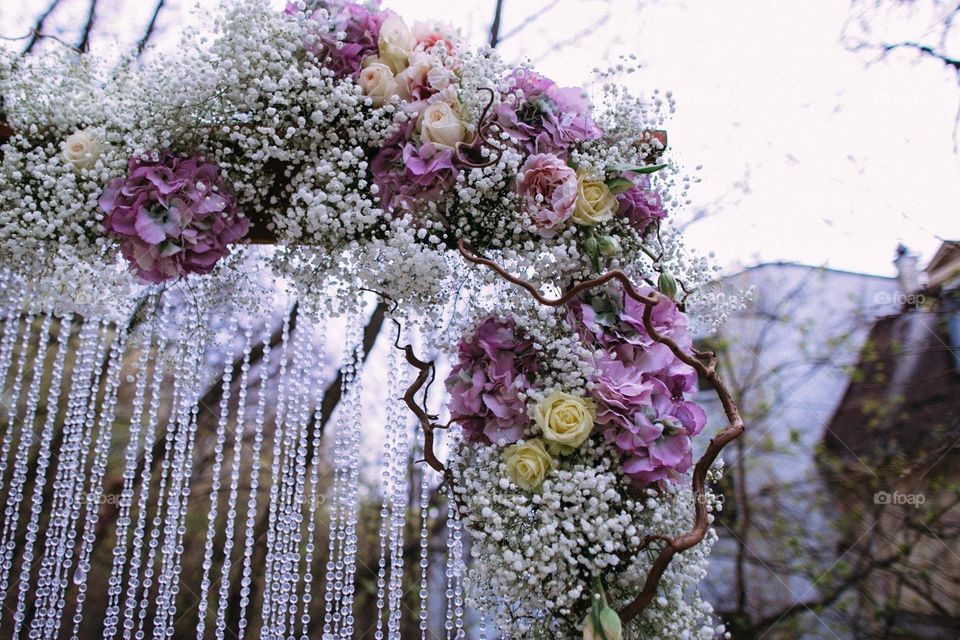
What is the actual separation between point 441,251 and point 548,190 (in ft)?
0.67

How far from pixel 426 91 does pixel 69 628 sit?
2.24m

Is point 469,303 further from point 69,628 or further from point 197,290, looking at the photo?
point 69,628

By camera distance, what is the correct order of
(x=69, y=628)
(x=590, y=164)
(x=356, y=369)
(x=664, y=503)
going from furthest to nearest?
(x=69, y=628), (x=356, y=369), (x=590, y=164), (x=664, y=503)

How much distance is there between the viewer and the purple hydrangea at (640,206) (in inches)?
49.5

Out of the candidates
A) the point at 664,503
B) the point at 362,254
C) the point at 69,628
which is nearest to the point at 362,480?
the point at 69,628

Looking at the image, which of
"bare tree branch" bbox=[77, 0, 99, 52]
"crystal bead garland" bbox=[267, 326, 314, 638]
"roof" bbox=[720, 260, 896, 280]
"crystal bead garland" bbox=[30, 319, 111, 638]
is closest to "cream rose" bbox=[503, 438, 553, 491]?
"crystal bead garland" bbox=[267, 326, 314, 638]

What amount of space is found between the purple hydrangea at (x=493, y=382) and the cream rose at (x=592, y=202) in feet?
0.70

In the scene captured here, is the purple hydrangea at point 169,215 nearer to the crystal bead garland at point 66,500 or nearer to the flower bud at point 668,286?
the crystal bead garland at point 66,500

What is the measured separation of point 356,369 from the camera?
142cm

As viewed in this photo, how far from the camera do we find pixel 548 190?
3.98 ft

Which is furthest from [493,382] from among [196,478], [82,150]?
[196,478]

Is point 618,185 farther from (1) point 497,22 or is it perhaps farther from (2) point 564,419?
(1) point 497,22

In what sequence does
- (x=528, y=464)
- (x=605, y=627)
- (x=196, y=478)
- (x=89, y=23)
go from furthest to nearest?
(x=89, y=23)
(x=196, y=478)
(x=528, y=464)
(x=605, y=627)

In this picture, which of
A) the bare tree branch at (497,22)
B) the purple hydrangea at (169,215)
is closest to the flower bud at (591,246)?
the purple hydrangea at (169,215)
